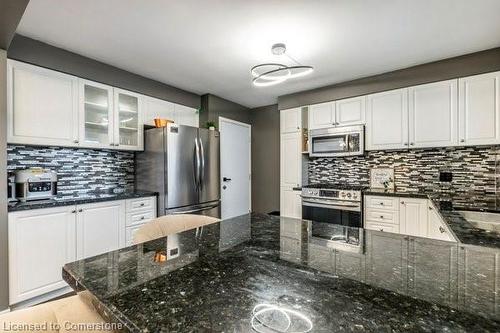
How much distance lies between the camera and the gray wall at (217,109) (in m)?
3.96

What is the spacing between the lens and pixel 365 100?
330 cm

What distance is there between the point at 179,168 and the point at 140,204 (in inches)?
23.5

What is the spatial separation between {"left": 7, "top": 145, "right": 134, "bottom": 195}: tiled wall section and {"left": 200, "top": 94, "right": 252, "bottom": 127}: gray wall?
1278mm

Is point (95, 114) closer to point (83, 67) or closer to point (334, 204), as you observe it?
point (83, 67)

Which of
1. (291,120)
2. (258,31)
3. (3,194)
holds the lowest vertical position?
(3,194)

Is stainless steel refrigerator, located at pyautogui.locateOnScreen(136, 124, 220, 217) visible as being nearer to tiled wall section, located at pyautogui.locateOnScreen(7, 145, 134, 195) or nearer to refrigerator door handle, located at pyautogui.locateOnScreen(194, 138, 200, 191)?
refrigerator door handle, located at pyautogui.locateOnScreen(194, 138, 200, 191)

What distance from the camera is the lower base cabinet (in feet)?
6.59

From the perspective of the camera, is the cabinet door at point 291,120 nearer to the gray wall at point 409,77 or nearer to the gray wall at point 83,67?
the gray wall at point 409,77

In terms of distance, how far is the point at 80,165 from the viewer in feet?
9.29

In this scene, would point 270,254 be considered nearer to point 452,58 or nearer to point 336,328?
point 336,328

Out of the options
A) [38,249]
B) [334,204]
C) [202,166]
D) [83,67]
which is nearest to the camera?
[38,249]

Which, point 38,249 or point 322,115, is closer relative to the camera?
point 38,249

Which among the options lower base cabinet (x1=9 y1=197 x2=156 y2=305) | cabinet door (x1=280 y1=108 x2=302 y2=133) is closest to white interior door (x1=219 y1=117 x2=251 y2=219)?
cabinet door (x1=280 y1=108 x2=302 y2=133)

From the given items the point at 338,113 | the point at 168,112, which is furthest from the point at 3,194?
the point at 338,113
